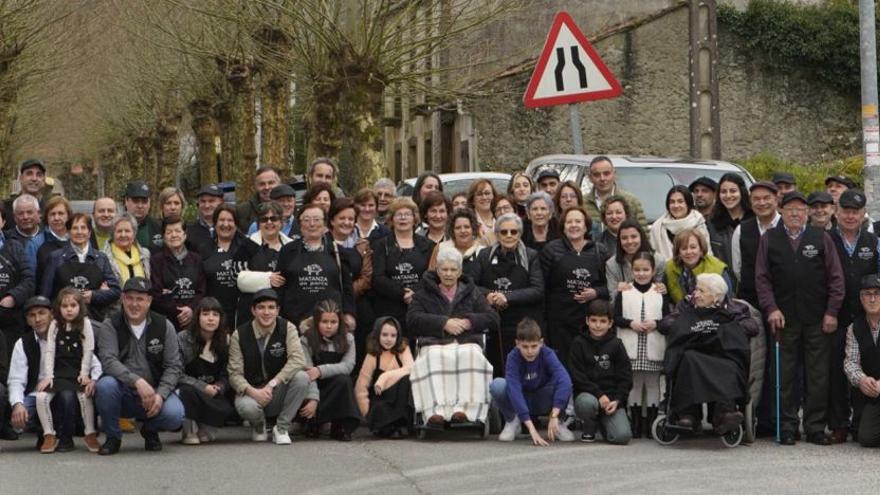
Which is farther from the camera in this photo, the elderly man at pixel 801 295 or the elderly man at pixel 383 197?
the elderly man at pixel 383 197

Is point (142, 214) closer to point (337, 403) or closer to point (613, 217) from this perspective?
point (337, 403)

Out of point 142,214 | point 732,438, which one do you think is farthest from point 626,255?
point 142,214

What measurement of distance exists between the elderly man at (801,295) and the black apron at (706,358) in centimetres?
48

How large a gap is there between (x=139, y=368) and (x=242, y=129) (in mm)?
22889

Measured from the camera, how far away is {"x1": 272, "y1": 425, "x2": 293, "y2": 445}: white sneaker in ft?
43.5

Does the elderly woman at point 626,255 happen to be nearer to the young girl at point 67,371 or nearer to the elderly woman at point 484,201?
the elderly woman at point 484,201

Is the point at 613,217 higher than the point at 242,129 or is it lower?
lower

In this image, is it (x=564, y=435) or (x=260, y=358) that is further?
(x=260, y=358)

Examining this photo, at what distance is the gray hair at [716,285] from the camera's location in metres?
13.1

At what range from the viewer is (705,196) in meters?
14.9

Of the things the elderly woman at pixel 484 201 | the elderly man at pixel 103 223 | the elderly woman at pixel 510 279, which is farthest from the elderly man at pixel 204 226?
the elderly woman at pixel 510 279

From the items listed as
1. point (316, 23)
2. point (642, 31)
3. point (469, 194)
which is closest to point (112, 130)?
point (642, 31)

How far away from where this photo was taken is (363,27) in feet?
72.0

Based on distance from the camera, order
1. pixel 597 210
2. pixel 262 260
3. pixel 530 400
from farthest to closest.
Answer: pixel 597 210 < pixel 262 260 < pixel 530 400
